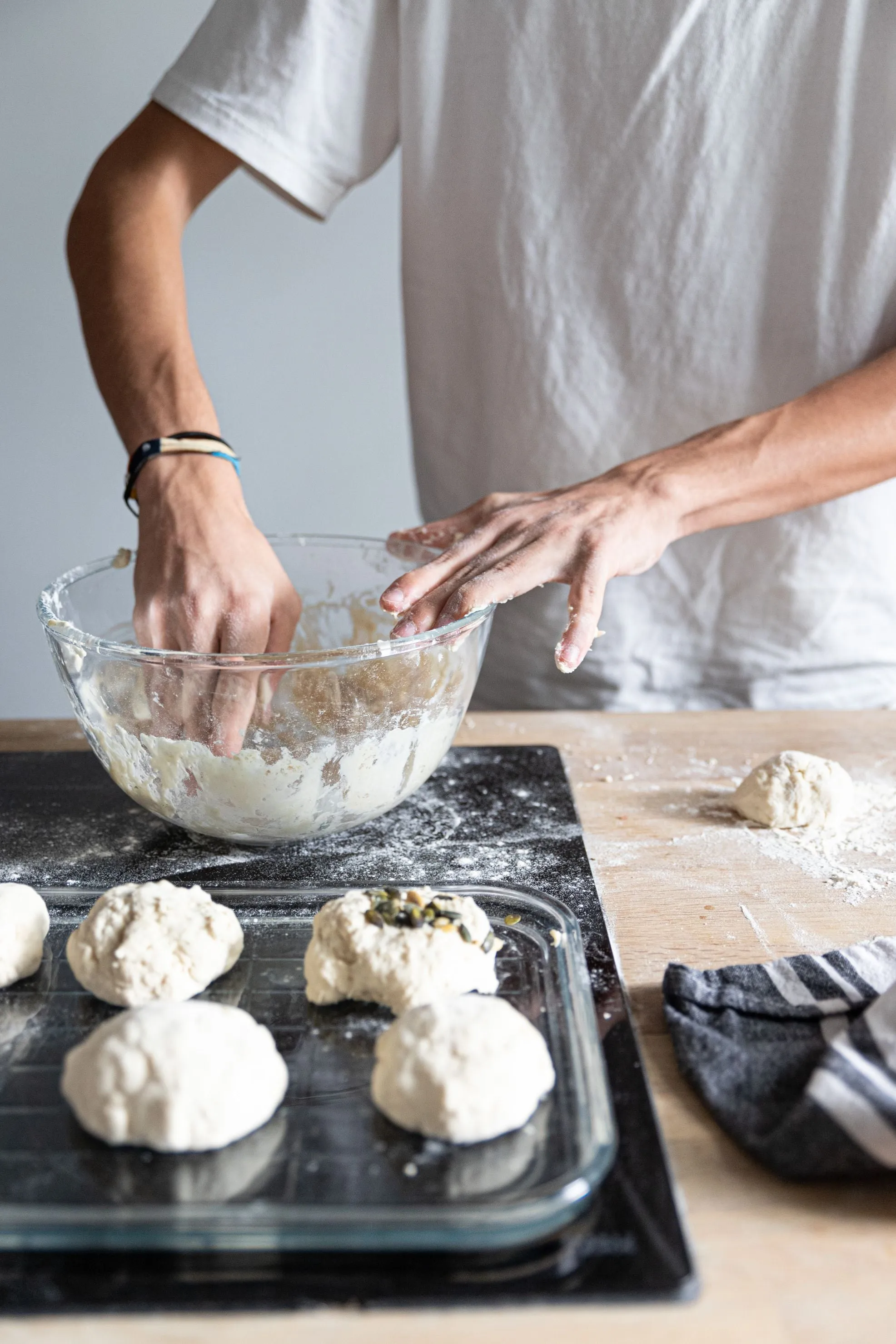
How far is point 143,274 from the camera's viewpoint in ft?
4.37

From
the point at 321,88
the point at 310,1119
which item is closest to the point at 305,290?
the point at 321,88

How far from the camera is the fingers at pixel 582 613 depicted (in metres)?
0.92

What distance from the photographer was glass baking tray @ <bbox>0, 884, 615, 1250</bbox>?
1.84 feet

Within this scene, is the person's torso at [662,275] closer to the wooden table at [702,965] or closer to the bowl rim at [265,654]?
the wooden table at [702,965]

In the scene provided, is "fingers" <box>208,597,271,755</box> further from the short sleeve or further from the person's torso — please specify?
the short sleeve

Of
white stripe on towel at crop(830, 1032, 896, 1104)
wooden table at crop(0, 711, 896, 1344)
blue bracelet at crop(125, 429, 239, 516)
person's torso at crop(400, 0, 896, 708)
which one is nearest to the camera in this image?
wooden table at crop(0, 711, 896, 1344)

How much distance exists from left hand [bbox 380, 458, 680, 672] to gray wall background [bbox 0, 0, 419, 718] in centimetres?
165

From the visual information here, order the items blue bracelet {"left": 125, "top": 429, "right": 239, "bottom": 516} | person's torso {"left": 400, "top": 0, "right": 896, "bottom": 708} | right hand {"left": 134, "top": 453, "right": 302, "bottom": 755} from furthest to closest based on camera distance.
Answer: person's torso {"left": 400, "top": 0, "right": 896, "bottom": 708}
blue bracelet {"left": 125, "top": 429, "right": 239, "bottom": 516}
right hand {"left": 134, "top": 453, "right": 302, "bottom": 755}

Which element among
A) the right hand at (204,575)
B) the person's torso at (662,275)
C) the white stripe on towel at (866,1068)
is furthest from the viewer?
the person's torso at (662,275)

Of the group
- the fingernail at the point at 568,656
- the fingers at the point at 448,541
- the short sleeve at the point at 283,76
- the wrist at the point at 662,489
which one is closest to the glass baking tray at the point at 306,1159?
the fingernail at the point at 568,656

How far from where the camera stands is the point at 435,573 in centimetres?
101

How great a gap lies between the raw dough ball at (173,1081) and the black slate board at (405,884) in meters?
0.07

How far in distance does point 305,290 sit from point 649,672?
1544mm

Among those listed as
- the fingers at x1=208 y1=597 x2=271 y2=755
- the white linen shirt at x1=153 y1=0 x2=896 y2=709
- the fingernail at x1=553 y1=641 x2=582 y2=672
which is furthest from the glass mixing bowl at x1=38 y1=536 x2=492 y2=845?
the white linen shirt at x1=153 y1=0 x2=896 y2=709
